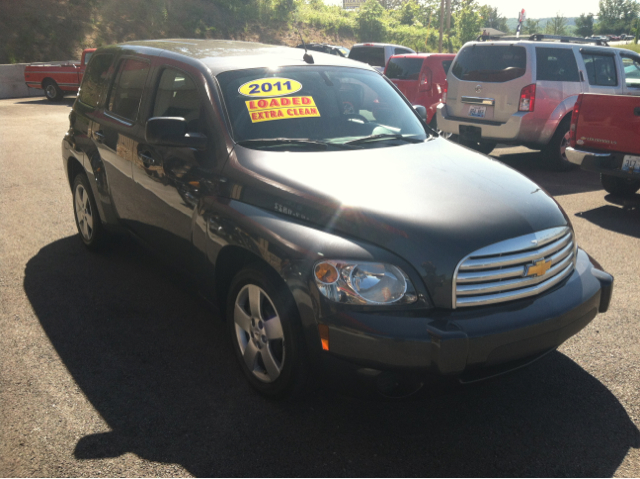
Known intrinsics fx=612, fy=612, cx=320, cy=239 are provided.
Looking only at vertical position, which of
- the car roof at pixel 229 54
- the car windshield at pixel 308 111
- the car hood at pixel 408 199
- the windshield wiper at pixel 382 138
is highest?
the car roof at pixel 229 54

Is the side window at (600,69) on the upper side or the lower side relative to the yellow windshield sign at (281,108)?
lower

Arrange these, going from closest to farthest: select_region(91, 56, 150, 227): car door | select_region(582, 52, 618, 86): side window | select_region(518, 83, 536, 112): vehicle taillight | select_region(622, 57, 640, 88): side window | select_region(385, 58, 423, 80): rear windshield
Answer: select_region(91, 56, 150, 227): car door
select_region(518, 83, 536, 112): vehicle taillight
select_region(582, 52, 618, 86): side window
select_region(622, 57, 640, 88): side window
select_region(385, 58, 423, 80): rear windshield

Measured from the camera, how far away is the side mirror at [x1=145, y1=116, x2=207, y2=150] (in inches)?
137

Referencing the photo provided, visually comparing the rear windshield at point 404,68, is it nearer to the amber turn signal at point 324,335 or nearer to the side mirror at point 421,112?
the side mirror at point 421,112

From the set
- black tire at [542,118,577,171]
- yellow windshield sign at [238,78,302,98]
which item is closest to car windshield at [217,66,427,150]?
yellow windshield sign at [238,78,302,98]

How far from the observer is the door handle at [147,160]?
3.97 meters

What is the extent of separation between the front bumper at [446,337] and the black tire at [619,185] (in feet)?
19.4

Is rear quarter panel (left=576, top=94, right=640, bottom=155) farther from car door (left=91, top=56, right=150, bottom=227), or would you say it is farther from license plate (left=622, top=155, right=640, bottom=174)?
car door (left=91, top=56, right=150, bottom=227)

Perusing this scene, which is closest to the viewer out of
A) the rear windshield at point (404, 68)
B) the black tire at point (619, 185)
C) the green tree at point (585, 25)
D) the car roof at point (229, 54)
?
the car roof at point (229, 54)

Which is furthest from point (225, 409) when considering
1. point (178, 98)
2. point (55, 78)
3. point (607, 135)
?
point (55, 78)

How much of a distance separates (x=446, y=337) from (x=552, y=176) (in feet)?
25.2

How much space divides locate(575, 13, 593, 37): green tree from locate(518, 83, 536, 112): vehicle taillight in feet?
356

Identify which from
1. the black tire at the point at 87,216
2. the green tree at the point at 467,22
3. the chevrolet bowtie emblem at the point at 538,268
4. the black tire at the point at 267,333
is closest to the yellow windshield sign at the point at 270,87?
the black tire at the point at 267,333

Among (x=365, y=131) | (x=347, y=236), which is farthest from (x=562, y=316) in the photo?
(x=365, y=131)
